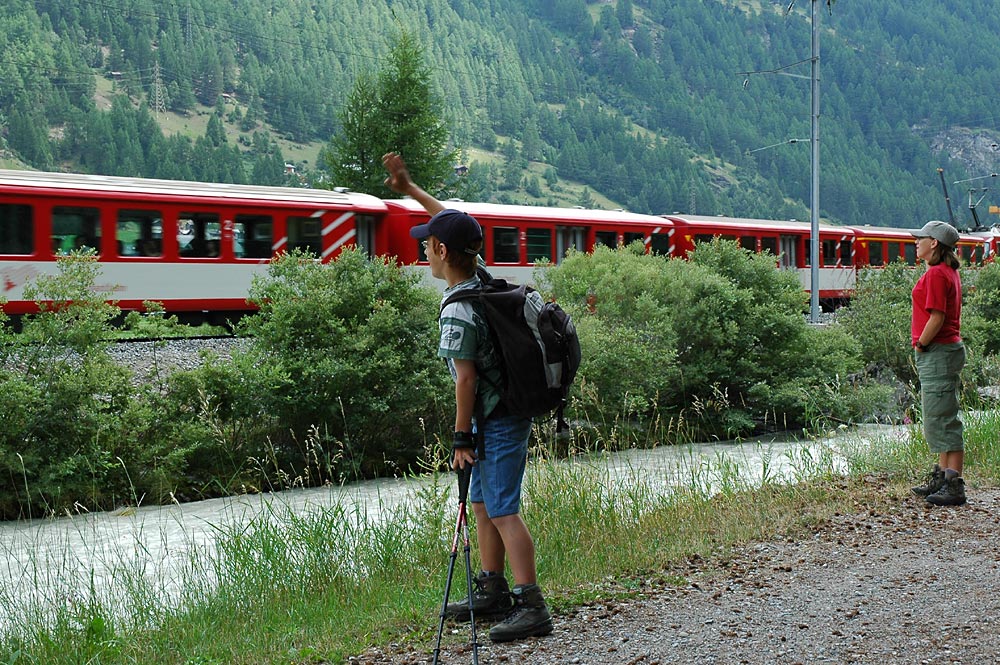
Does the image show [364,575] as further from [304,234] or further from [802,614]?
[304,234]

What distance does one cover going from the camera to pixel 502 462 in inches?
191

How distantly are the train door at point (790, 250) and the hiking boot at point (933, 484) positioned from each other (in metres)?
26.0

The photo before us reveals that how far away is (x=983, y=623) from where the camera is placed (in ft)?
15.3

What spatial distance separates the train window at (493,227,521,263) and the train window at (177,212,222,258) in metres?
6.72

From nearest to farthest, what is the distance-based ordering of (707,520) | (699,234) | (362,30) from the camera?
(707,520) → (699,234) → (362,30)

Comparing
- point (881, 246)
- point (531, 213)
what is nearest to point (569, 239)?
point (531, 213)

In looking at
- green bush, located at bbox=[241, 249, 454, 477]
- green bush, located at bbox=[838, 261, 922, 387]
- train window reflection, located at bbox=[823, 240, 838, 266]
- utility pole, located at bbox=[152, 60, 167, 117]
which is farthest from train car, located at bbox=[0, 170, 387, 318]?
utility pole, located at bbox=[152, 60, 167, 117]

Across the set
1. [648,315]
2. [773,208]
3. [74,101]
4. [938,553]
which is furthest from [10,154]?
[938,553]

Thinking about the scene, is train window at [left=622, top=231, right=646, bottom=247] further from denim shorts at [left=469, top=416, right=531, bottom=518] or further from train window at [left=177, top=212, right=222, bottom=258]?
denim shorts at [left=469, top=416, right=531, bottom=518]

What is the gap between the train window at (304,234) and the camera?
21047 mm

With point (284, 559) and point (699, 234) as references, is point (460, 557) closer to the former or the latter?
point (284, 559)

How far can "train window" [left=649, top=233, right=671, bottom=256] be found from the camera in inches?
1131

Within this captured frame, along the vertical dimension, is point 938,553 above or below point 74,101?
below

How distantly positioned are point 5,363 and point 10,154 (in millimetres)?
118308
